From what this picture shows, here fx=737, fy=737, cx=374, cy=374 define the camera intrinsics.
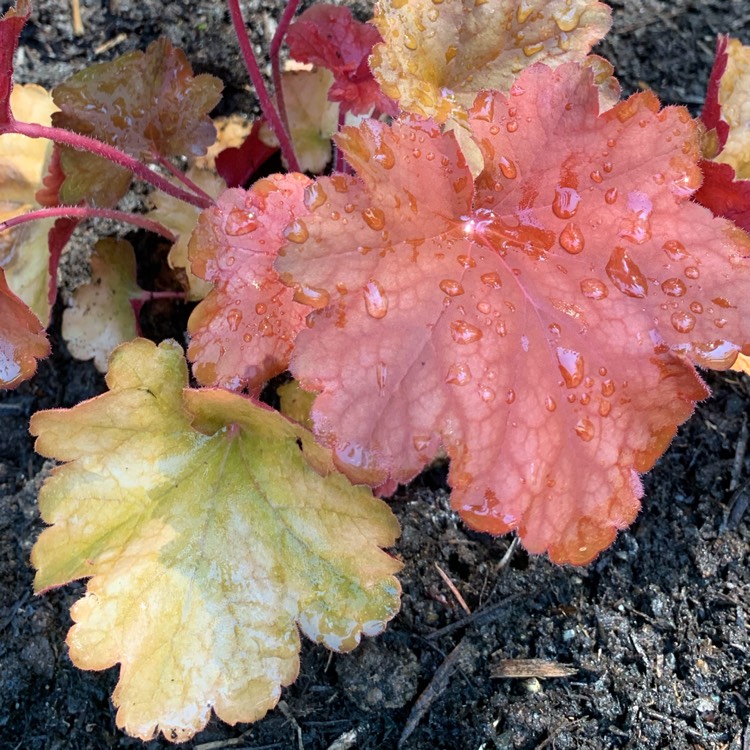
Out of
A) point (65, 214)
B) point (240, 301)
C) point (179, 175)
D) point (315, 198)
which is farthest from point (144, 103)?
point (315, 198)

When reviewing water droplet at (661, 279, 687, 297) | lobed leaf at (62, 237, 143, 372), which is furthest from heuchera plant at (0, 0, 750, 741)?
lobed leaf at (62, 237, 143, 372)

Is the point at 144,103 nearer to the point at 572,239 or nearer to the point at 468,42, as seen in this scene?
the point at 468,42

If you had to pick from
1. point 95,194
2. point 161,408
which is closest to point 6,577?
point 161,408

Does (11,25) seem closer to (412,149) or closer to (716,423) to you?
(412,149)

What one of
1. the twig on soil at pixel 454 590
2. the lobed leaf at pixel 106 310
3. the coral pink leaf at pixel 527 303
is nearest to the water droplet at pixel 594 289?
the coral pink leaf at pixel 527 303

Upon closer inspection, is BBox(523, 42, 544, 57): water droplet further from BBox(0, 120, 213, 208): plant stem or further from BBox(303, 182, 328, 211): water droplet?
BBox(0, 120, 213, 208): plant stem
